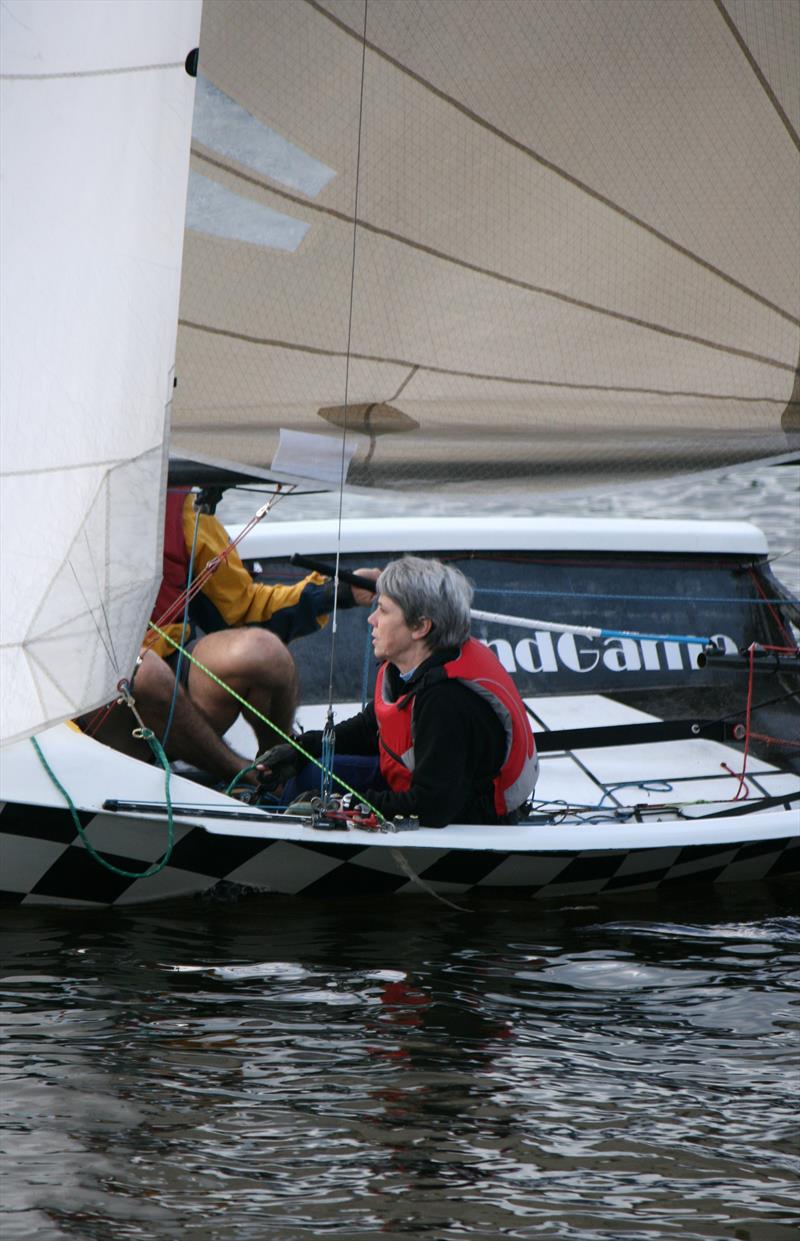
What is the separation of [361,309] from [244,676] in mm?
1032

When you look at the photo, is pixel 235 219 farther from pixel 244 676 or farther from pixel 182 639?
pixel 244 676

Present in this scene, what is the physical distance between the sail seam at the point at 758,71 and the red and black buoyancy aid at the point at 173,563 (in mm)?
1864

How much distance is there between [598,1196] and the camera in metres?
2.58

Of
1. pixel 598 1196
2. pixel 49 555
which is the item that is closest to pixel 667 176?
pixel 49 555

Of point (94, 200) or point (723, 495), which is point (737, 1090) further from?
point (723, 495)

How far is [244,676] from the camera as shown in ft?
14.3

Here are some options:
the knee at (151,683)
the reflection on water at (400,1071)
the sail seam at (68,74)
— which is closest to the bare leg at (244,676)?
the knee at (151,683)

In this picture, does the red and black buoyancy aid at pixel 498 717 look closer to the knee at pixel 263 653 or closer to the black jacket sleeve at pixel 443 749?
the black jacket sleeve at pixel 443 749

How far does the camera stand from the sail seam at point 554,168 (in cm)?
375

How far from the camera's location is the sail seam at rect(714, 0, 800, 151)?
3.93 m

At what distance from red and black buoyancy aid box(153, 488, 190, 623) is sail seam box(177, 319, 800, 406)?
0.69m

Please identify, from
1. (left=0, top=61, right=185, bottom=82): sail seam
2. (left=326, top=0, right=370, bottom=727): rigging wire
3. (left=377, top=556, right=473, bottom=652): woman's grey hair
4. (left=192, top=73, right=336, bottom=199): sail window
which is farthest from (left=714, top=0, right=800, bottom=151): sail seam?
(left=0, top=61, right=185, bottom=82): sail seam

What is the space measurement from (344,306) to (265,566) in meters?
1.55

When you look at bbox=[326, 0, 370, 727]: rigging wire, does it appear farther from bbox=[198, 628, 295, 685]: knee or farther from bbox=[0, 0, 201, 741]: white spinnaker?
bbox=[0, 0, 201, 741]: white spinnaker
